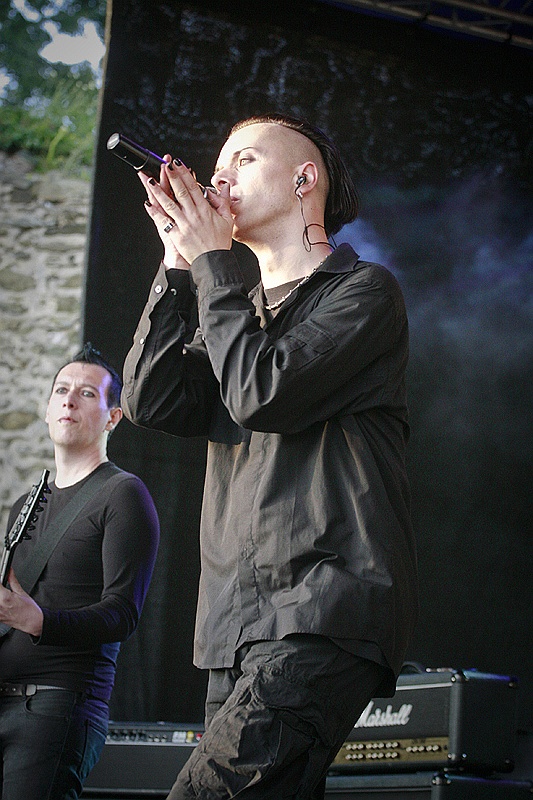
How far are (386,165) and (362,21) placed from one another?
2.31 ft

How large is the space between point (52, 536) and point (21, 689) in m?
0.39

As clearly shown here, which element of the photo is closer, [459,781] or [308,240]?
[308,240]

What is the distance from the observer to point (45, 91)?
6371 millimetres

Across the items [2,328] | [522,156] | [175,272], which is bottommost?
[175,272]

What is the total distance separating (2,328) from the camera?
18.7 feet

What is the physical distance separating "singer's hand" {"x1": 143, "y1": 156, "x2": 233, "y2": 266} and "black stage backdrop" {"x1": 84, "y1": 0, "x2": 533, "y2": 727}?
236 centimetres

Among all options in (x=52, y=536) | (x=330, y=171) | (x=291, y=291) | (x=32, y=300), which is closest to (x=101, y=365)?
(x=52, y=536)

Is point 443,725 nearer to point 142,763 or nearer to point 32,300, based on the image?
point 142,763

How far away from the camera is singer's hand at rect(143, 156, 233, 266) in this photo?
163 centimetres

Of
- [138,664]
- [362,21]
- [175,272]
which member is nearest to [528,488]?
[138,664]

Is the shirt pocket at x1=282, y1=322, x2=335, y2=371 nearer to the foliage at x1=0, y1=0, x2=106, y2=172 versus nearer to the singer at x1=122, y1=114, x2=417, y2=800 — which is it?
the singer at x1=122, y1=114, x2=417, y2=800

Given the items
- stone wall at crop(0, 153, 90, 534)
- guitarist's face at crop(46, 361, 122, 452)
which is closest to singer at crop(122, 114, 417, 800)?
guitarist's face at crop(46, 361, 122, 452)

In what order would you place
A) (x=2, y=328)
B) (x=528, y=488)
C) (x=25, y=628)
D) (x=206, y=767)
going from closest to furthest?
(x=206, y=767)
(x=25, y=628)
(x=528, y=488)
(x=2, y=328)

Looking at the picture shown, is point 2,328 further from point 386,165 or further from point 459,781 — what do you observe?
point 459,781
